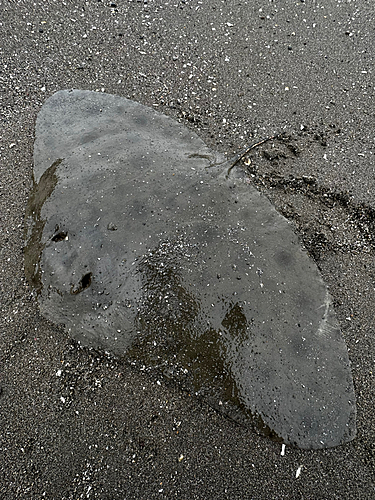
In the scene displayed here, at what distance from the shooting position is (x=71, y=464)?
104 inches

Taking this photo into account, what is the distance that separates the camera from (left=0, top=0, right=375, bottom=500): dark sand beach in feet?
8.54

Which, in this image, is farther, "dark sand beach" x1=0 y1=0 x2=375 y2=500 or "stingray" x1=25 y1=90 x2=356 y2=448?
"dark sand beach" x1=0 y1=0 x2=375 y2=500

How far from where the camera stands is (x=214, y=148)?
399 centimetres

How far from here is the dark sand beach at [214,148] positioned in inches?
103

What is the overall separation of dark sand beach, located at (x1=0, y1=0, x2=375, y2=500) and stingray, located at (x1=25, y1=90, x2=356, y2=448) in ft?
0.97

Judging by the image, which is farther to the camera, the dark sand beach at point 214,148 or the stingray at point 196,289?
the dark sand beach at point 214,148

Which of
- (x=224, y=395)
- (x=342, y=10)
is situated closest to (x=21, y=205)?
(x=224, y=395)

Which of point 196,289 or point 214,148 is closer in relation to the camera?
point 196,289

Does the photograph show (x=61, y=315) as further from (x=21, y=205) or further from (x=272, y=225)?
(x=272, y=225)

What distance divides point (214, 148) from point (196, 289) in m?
2.04

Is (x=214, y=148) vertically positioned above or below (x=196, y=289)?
above

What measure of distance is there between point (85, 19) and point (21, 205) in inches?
114

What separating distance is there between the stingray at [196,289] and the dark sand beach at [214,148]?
296mm

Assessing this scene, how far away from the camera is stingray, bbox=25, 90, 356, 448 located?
2453 mm
